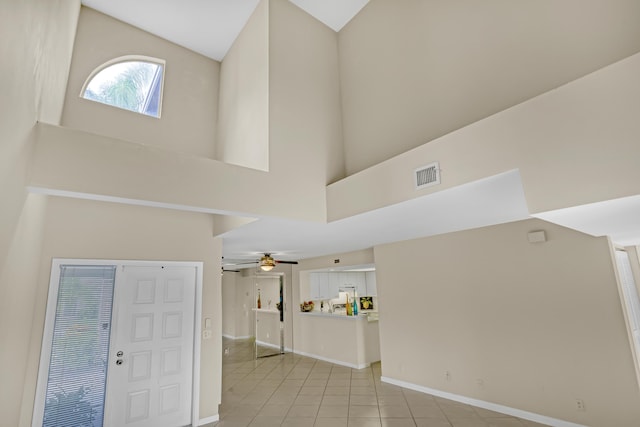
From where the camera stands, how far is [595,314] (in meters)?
3.63

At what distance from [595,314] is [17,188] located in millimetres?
5308

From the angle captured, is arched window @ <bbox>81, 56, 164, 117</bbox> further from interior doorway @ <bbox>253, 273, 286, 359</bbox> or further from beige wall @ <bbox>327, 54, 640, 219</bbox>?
interior doorway @ <bbox>253, 273, 286, 359</bbox>

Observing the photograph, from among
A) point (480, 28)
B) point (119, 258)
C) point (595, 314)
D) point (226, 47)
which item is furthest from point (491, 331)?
point (226, 47)

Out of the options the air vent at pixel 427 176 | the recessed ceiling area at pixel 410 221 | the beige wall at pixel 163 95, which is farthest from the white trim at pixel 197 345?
the air vent at pixel 427 176

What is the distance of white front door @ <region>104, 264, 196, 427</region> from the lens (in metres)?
3.81

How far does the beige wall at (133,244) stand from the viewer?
137 inches

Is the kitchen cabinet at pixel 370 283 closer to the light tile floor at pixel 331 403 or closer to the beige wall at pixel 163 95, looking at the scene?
the light tile floor at pixel 331 403

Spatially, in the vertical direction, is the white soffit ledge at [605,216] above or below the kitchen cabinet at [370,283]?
above

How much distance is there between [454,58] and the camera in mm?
3525

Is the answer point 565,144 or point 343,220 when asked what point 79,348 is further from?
point 565,144

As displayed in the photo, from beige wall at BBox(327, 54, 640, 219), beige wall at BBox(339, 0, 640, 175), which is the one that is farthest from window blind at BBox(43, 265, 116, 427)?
beige wall at BBox(327, 54, 640, 219)

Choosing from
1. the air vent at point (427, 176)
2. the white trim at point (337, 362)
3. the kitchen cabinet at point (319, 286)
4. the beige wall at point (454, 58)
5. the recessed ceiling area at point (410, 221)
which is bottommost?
the white trim at point (337, 362)

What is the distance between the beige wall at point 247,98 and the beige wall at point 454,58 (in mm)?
1268

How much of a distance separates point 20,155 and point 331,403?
4815 millimetres
